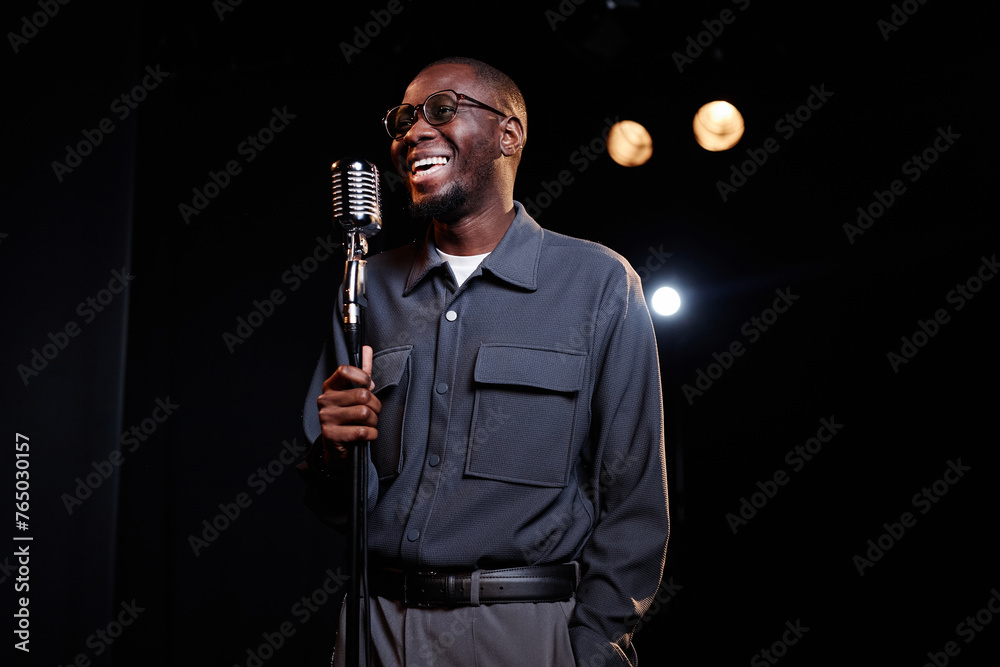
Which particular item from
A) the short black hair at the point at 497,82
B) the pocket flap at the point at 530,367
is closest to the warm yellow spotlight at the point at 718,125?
the short black hair at the point at 497,82

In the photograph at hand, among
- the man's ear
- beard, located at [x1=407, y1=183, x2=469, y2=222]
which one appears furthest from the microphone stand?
the man's ear

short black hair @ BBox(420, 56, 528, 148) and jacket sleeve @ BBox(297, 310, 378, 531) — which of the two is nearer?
jacket sleeve @ BBox(297, 310, 378, 531)

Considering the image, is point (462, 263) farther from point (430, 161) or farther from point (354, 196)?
point (354, 196)

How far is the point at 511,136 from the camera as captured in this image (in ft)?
6.54

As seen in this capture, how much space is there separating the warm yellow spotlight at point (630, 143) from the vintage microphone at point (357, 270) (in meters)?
3.62

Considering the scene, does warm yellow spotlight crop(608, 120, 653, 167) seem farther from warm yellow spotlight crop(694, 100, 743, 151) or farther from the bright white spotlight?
the bright white spotlight

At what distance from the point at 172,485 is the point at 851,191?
139 inches

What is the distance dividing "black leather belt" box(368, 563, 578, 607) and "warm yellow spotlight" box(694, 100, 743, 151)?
3469 millimetres

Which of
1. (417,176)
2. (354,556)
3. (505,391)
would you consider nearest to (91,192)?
(417,176)

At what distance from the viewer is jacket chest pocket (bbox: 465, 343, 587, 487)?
1.65 meters

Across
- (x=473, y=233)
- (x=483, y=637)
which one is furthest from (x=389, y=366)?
(x=483, y=637)

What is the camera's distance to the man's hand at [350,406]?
1409 mm

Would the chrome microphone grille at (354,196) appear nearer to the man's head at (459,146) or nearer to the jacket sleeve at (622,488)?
the man's head at (459,146)

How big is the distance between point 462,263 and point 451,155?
0.81 feet
